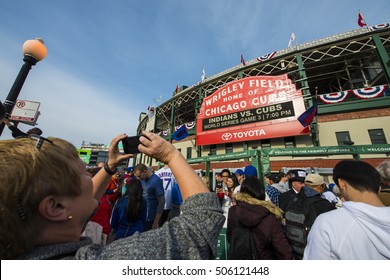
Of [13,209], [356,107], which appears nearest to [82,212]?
[13,209]

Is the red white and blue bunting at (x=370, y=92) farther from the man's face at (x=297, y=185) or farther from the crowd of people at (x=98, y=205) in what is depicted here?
the crowd of people at (x=98, y=205)

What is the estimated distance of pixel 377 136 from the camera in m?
12.3

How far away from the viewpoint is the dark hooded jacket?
→ 228 centimetres

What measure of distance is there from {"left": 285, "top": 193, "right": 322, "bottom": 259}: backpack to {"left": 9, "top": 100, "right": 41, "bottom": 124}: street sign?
514cm

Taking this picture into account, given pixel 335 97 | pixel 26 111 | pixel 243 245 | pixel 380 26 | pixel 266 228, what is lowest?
pixel 243 245

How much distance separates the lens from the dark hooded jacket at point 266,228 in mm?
2283

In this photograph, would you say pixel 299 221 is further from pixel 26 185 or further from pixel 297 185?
pixel 26 185

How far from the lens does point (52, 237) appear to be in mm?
755

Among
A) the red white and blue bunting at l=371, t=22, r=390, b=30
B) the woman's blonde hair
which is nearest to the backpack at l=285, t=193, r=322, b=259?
the woman's blonde hair

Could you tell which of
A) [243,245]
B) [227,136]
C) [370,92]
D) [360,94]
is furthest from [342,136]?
[243,245]

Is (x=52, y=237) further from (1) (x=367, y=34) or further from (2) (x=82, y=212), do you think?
(1) (x=367, y=34)

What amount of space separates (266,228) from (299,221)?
1.94 ft

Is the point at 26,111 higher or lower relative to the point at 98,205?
higher
